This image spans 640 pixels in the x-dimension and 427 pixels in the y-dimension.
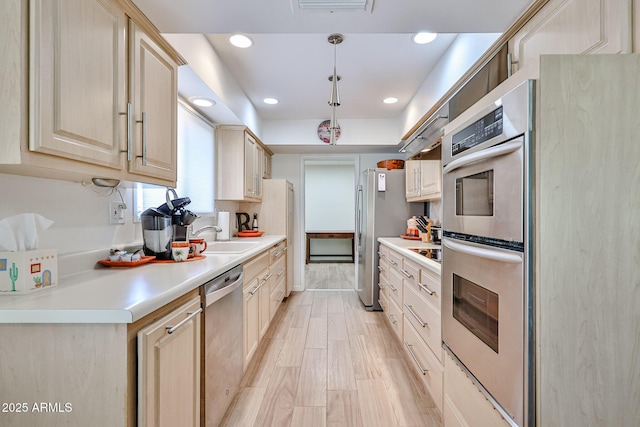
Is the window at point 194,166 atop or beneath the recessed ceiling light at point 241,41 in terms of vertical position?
beneath

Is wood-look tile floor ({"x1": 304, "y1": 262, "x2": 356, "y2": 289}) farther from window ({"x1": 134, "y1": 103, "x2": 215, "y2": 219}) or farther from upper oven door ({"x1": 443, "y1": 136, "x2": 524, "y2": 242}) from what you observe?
upper oven door ({"x1": 443, "y1": 136, "x2": 524, "y2": 242})

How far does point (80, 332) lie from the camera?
2.95 ft

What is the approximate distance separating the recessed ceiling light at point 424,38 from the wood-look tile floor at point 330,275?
3.64 meters

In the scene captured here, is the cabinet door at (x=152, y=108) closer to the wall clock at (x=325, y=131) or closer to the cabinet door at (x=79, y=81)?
the cabinet door at (x=79, y=81)

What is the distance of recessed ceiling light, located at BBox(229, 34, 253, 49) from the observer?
7.43 feet

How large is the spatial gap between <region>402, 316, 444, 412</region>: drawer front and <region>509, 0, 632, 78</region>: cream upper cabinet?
Answer: 1.57m

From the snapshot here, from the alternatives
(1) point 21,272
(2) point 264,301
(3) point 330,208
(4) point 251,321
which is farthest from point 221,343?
(3) point 330,208

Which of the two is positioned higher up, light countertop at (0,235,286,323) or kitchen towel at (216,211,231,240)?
kitchen towel at (216,211,231,240)

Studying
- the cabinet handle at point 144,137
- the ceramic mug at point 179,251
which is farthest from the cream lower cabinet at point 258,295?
the cabinet handle at point 144,137

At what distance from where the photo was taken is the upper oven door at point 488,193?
0.99 metres

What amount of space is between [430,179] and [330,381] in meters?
2.10

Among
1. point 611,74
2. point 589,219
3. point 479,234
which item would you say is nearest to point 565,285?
point 589,219

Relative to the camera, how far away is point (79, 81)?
108 centimetres

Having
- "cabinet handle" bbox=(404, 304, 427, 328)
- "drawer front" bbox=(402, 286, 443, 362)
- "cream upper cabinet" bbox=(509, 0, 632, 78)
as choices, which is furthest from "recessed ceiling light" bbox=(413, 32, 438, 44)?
"cabinet handle" bbox=(404, 304, 427, 328)
